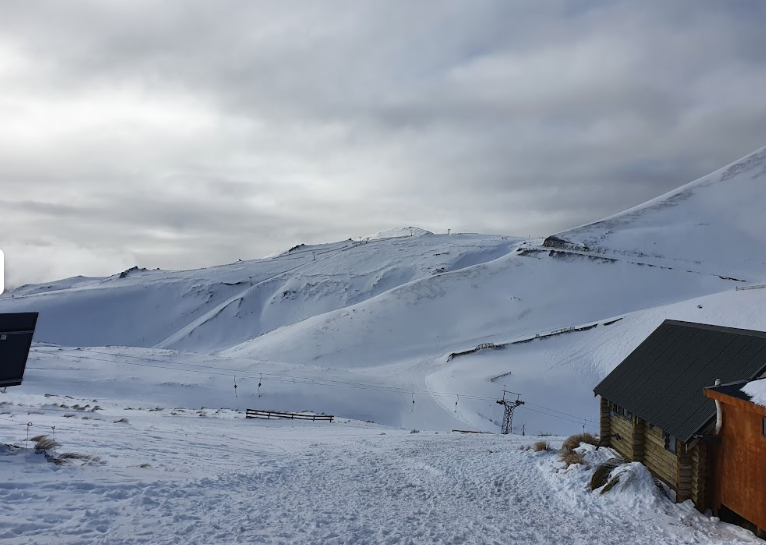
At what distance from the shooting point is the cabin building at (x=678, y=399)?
14.1 meters

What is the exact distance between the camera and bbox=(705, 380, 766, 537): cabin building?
12219 millimetres

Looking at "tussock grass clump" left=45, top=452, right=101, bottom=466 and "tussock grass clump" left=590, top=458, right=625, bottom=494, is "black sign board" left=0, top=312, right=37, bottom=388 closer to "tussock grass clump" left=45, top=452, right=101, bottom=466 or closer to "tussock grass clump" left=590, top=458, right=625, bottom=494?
"tussock grass clump" left=45, top=452, right=101, bottom=466

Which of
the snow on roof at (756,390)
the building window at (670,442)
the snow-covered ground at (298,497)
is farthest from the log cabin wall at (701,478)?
the snow on roof at (756,390)

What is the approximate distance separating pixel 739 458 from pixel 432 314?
64860 millimetres

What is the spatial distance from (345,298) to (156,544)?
4068 inches

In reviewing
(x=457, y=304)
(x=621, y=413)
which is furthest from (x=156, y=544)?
A: (x=457, y=304)

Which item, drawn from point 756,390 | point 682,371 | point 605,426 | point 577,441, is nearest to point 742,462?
point 756,390

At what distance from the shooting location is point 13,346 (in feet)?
46.6

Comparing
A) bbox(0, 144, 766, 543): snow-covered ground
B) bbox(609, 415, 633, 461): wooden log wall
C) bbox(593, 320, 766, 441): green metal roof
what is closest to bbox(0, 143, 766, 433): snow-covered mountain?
bbox(0, 144, 766, 543): snow-covered ground

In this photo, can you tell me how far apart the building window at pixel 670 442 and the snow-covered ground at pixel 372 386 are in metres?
1.84

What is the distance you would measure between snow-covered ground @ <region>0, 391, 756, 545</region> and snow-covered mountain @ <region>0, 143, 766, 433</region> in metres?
22.6

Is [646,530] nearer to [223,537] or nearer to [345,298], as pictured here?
[223,537]

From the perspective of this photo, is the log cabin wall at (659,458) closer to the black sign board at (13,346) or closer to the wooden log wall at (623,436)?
the wooden log wall at (623,436)

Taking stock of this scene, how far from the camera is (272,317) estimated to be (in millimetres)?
113188
